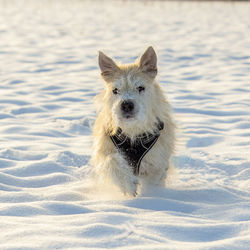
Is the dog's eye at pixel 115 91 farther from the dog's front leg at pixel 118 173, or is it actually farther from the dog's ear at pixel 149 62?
the dog's front leg at pixel 118 173

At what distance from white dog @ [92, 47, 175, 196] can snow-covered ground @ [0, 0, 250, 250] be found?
0.66 ft

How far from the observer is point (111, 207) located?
3.78 m

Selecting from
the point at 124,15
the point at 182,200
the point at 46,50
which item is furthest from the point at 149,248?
the point at 124,15

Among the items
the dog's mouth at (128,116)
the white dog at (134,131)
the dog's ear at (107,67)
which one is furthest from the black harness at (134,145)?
the dog's ear at (107,67)

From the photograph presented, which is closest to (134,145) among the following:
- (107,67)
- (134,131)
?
(134,131)

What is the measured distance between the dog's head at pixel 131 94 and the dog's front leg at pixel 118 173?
0.90 ft

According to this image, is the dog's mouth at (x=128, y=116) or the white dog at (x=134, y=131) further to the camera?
the white dog at (x=134, y=131)

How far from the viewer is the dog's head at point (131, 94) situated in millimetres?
4148

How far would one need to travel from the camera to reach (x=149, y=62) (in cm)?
451

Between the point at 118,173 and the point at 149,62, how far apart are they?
3.64 feet

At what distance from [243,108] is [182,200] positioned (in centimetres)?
363

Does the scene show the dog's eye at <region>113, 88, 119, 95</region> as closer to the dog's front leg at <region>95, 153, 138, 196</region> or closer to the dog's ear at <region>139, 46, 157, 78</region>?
the dog's ear at <region>139, 46, 157, 78</region>

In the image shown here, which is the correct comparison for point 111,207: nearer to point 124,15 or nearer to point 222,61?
point 222,61

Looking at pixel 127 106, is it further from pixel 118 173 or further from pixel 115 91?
pixel 118 173
